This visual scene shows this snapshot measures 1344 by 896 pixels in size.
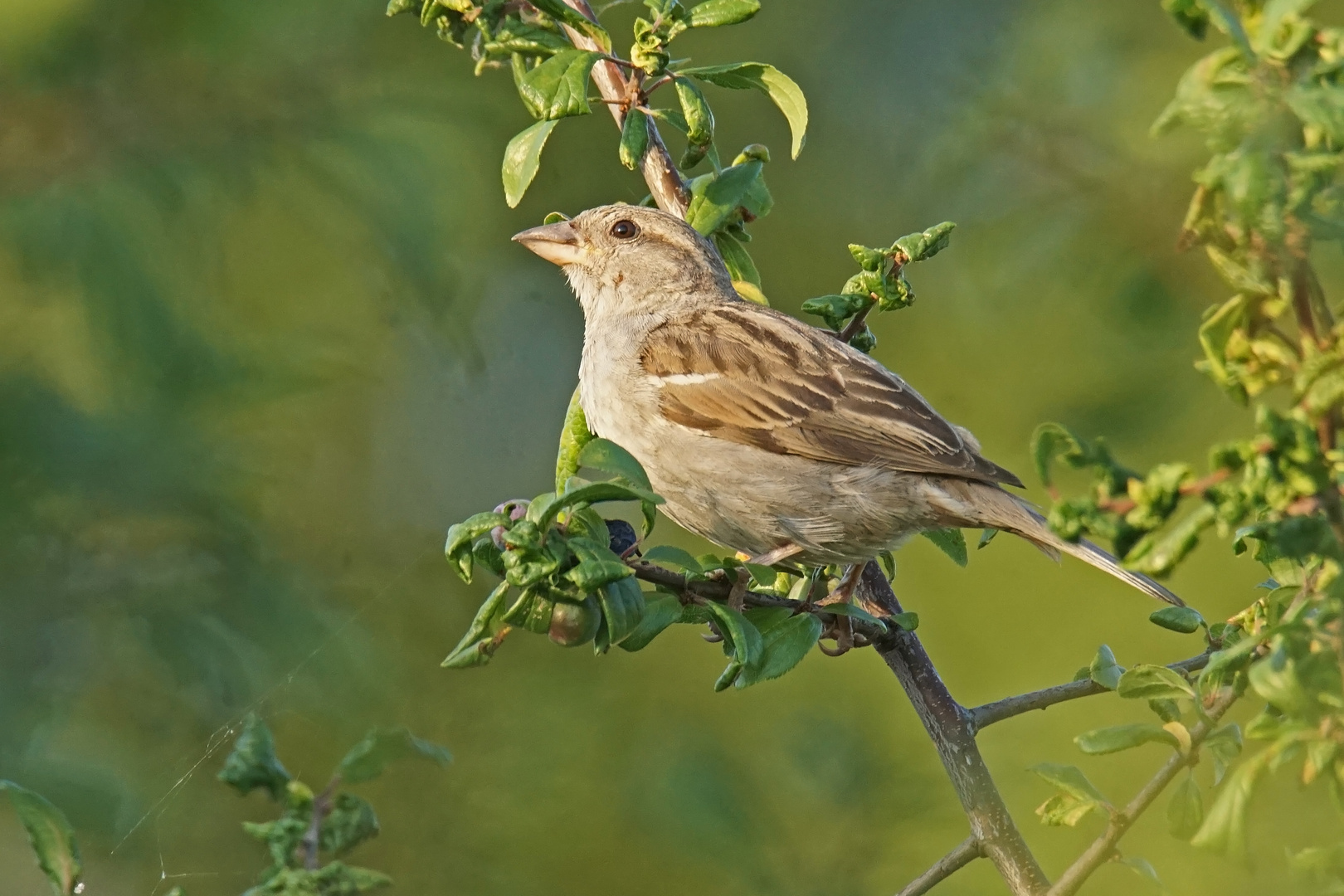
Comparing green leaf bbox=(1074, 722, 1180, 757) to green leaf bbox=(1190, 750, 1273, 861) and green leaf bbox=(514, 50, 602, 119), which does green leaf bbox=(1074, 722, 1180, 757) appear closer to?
green leaf bbox=(1190, 750, 1273, 861)

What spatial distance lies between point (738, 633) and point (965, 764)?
0.56 m

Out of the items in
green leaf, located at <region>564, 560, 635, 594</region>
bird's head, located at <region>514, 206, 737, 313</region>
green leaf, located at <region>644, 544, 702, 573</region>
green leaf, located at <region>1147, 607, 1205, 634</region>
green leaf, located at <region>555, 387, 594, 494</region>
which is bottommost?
green leaf, located at <region>1147, 607, 1205, 634</region>

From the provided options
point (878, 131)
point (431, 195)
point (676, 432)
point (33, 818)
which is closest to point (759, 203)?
point (676, 432)

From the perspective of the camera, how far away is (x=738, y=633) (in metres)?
2.37

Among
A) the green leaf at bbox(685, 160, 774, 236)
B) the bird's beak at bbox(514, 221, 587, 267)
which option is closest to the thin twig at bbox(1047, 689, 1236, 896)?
the green leaf at bbox(685, 160, 774, 236)

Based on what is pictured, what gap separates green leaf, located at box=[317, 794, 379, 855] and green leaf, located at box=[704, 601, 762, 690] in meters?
0.83

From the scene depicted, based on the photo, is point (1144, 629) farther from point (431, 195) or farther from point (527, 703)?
point (431, 195)

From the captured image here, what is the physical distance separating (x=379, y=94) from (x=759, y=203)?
217 cm

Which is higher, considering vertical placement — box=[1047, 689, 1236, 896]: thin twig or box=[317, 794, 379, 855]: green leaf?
box=[317, 794, 379, 855]: green leaf

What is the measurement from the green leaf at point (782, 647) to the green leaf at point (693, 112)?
3.16 feet

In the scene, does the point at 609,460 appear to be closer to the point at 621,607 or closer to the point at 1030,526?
the point at 621,607

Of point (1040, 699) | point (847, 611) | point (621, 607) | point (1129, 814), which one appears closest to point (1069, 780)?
point (1129, 814)

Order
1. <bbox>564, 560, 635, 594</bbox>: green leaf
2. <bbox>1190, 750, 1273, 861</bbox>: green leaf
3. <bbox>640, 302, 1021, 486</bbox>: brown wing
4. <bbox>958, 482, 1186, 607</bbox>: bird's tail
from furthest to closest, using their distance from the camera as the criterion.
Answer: <bbox>640, 302, 1021, 486</bbox>: brown wing < <bbox>958, 482, 1186, 607</bbox>: bird's tail < <bbox>564, 560, 635, 594</bbox>: green leaf < <bbox>1190, 750, 1273, 861</bbox>: green leaf

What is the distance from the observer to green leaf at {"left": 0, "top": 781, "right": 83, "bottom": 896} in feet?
5.75
